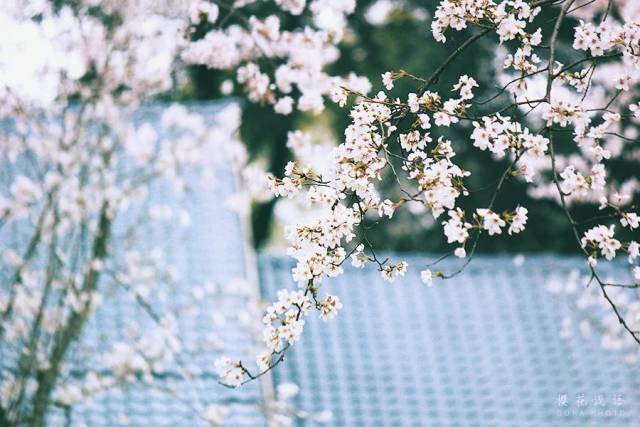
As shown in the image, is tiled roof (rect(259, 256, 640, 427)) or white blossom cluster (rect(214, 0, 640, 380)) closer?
white blossom cluster (rect(214, 0, 640, 380))

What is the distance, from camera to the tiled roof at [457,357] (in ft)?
17.6

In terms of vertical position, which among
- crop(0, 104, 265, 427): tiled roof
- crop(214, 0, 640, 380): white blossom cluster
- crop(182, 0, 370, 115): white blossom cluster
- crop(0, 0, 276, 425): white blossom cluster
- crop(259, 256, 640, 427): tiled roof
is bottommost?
crop(259, 256, 640, 427): tiled roof

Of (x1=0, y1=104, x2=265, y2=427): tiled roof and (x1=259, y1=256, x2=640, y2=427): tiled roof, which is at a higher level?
Answer: (x1=0, y1=104, x2=265, y2=427): tiled roof

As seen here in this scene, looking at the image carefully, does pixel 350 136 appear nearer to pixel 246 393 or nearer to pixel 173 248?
pixel 246 393

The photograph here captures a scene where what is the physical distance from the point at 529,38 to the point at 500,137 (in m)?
0.36

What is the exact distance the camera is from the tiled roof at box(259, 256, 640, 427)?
17.6ft

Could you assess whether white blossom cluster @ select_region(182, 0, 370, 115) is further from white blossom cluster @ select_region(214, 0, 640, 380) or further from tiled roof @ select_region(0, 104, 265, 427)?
tiled roof @ select_region(0, 104, 265, 427)

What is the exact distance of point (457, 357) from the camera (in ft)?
19.7

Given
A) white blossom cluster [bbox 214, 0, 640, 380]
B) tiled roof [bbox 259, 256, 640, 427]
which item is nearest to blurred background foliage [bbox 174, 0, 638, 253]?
tiled roof [bbox 259, 256, 640, 427]

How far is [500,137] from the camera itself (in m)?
1.93

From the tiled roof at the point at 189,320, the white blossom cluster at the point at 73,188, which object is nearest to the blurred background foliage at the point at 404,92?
the tiled roof at the point at 189,320

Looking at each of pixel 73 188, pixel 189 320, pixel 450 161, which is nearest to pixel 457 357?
pixel 189 320

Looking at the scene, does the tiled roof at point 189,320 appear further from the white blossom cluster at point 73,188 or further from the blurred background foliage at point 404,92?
the blurred background foliage at point 404,92

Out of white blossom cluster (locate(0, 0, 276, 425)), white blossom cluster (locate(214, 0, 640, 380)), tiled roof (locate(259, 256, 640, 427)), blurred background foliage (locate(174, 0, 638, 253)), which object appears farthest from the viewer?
blurred background foliage (locate(174, 0, 638, 253))
